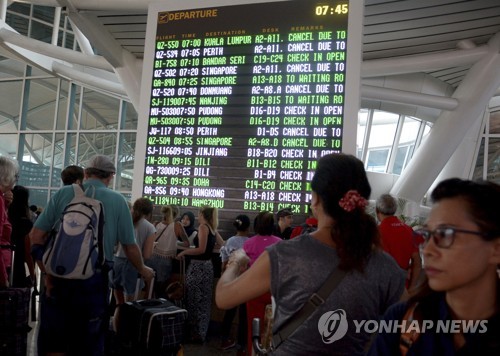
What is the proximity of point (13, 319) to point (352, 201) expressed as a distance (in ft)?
8.96

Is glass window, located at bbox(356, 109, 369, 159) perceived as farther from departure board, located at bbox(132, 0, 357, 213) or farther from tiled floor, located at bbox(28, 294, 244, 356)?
tiled floor, located at bbox(28, 294, 244, 356)

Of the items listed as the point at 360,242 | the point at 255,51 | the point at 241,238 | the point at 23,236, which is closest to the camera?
the point at 360,242

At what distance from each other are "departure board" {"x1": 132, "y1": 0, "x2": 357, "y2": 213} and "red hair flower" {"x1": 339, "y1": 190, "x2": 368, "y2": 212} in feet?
13.4

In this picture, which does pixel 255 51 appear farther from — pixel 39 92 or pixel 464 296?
pixel 39 92

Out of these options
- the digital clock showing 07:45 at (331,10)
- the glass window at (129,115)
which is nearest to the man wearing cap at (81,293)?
the digital clock showing 07:45 at (331,10)

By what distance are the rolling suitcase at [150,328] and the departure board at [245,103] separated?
280 cm

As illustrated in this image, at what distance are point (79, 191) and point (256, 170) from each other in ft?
10.5

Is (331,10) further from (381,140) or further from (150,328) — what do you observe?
(381,140)

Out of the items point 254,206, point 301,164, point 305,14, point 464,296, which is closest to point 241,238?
point 254,206

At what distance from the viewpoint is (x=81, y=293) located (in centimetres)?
298

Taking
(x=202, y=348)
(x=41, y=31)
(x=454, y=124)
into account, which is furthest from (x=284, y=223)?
(x=41, y=31)

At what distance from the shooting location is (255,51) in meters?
6.36

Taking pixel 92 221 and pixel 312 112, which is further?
pixel 312 112

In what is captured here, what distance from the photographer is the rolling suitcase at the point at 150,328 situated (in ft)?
10.4
